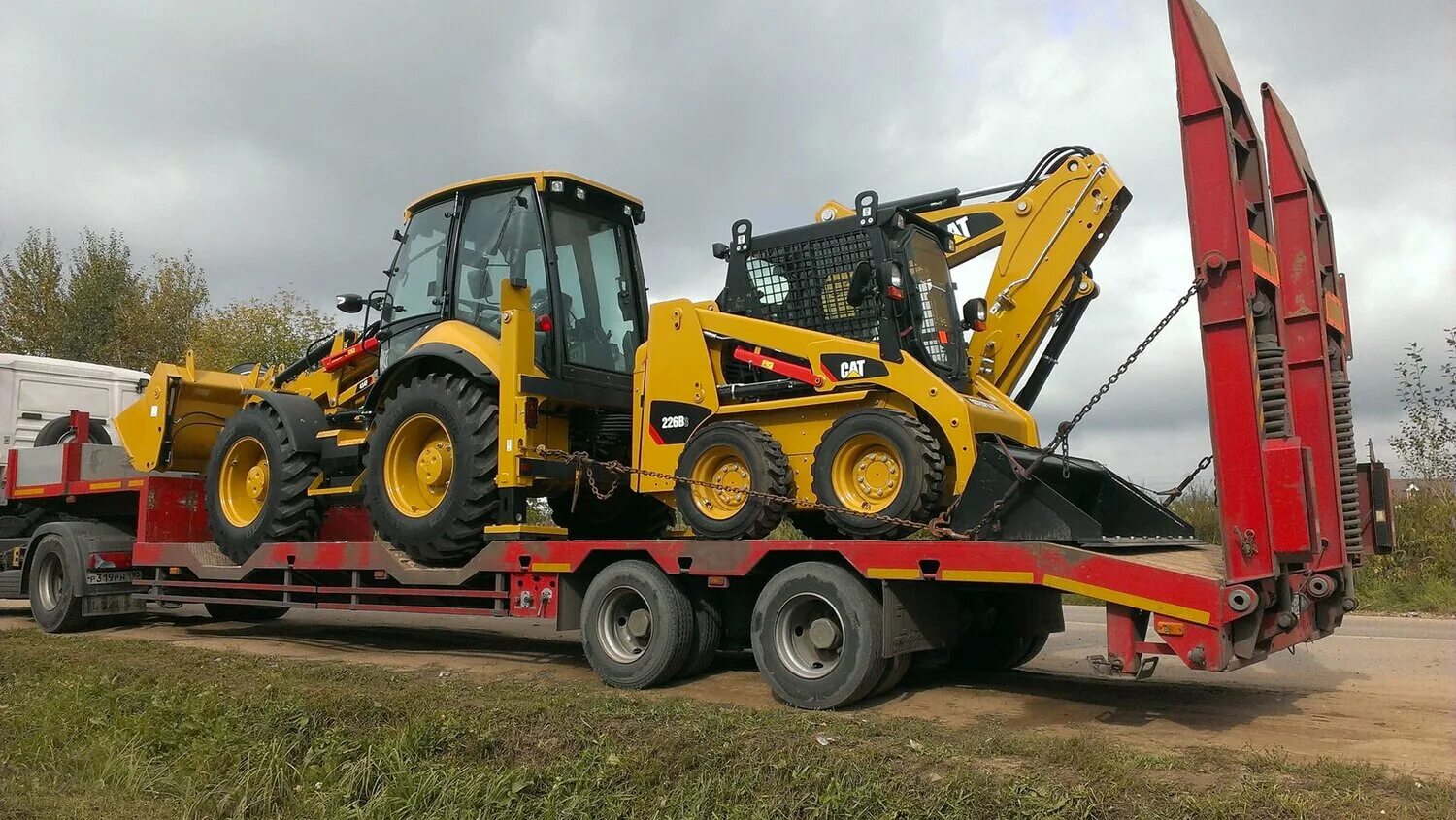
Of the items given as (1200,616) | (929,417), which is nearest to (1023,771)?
(1200,616)

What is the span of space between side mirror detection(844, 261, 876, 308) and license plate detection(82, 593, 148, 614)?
8252mm

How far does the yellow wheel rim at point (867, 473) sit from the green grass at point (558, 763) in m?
1.37

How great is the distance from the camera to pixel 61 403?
12.8 metres

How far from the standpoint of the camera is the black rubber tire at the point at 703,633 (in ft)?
23.0

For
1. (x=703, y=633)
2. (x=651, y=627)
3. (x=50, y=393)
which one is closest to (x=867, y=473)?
(x=703, y=633)

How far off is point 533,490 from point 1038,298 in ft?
13.2

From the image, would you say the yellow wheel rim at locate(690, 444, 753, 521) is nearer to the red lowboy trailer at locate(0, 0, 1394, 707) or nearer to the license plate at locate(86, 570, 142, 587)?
the red lowboy trailer at locate(0, 0, 1394, 707)

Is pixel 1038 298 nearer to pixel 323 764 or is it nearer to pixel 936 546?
pixel 936 546

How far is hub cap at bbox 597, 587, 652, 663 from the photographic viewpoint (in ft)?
23.3

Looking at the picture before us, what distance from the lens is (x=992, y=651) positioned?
7.71 meters

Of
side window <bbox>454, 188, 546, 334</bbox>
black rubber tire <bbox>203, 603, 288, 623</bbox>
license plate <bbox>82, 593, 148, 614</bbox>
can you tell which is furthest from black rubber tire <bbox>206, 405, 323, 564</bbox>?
black rubber tire <bbox>203, 603, 288, 623</bbox>

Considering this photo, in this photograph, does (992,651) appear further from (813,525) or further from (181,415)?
(181,415)

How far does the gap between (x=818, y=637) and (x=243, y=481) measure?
6.38 m

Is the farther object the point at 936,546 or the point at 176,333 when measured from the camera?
the point at 176,333
